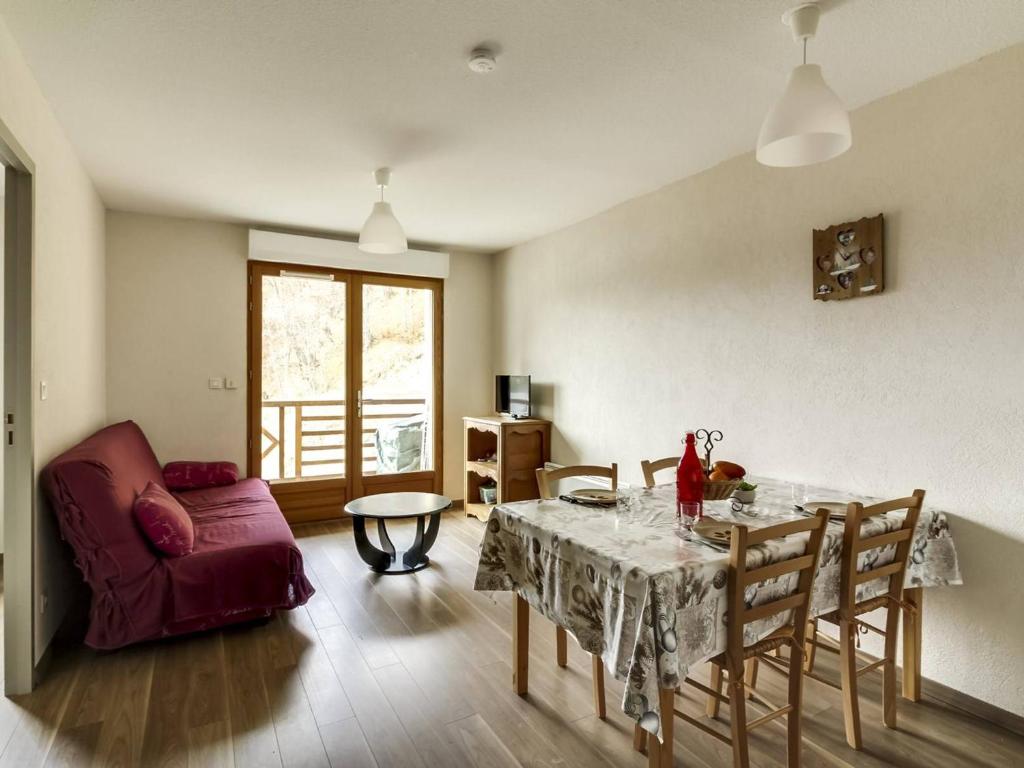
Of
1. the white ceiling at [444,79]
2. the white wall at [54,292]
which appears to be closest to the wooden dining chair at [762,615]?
the white ceiling at [444,79]

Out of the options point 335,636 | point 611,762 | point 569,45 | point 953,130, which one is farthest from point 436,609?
point 953,130

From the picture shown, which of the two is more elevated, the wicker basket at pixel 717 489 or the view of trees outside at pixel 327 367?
the view of trees outside at pixel 327 367

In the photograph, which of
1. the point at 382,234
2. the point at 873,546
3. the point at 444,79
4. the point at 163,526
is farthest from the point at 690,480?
the point at 163,526

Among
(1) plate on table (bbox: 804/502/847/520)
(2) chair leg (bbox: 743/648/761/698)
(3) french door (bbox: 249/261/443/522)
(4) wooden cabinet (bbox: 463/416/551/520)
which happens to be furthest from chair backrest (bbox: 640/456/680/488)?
(3) french door (bbox: 249/261/443/522)

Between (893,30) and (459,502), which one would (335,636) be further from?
(893,30)

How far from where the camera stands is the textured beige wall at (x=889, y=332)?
7.05 feet

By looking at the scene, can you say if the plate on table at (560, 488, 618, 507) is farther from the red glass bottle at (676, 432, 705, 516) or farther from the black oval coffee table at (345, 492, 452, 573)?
the black oval coffee table at (345, 492, 452, 573)

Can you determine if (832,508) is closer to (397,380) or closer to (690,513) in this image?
(690,513)

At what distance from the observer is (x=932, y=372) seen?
7.68 ft

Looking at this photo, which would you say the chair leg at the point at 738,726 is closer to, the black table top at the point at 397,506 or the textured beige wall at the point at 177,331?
the black table top at the point at 397,506

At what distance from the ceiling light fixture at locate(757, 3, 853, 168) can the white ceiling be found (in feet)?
0.26

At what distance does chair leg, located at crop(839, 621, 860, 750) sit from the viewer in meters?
1.97

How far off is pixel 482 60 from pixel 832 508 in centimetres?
213

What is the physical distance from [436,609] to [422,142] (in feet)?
7.98
